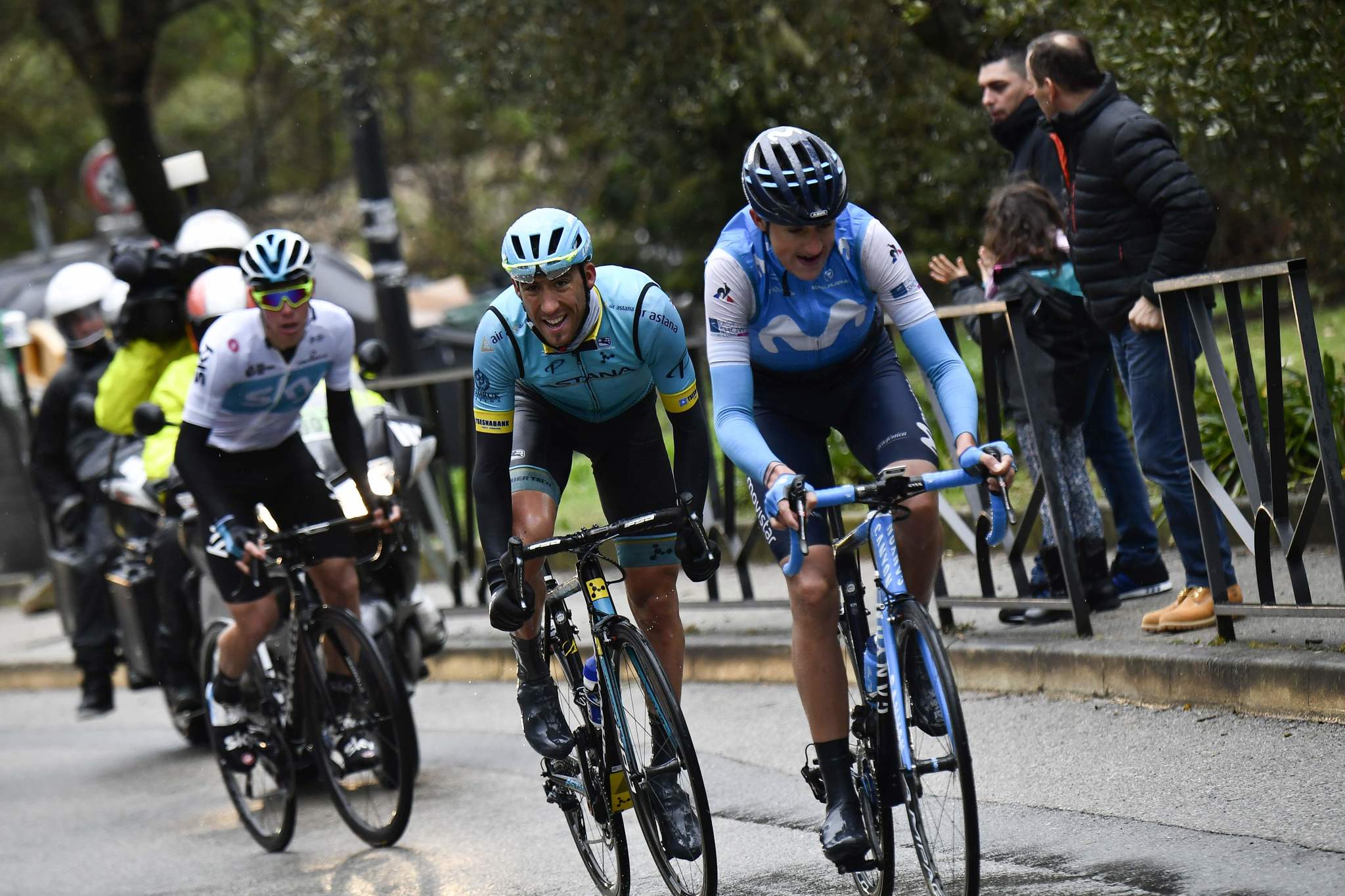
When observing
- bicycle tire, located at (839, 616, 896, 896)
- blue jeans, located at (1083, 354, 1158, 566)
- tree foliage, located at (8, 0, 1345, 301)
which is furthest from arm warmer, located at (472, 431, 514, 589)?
tree foliage, located at (8, 0, 1345, 301)

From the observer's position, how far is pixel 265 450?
7.29 meters

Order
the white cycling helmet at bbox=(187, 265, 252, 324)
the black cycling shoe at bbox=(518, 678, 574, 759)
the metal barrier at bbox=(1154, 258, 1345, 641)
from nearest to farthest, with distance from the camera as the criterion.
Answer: the black cycling shoe at bbox=(518, 678, 574, 759), the metal barrier at bbox=(1154, 258, 1345, 641), the white cycling helmet at bbox=(187, 265, 252, 324)

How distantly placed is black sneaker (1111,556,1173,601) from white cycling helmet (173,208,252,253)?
14.6 feet

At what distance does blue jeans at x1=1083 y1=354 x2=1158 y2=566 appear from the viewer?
752 centimetres

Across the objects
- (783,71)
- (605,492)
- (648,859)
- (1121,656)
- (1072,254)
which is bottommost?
(648,859)

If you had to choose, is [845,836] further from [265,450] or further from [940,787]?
[265,450]

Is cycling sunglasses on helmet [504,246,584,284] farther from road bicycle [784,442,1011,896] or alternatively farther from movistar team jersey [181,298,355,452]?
movistar team jersey [181,298,355,452]

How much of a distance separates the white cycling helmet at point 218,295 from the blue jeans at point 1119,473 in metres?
3.87

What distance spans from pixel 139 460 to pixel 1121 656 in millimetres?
5190

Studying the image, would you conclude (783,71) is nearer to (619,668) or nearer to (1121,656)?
(1121,656)

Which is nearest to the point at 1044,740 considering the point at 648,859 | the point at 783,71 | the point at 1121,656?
the point at 1121,656

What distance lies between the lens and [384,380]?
35.9 feet

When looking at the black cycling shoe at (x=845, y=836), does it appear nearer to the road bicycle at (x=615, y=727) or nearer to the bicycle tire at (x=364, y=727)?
A: the road bicycle at (x=615, y=727)

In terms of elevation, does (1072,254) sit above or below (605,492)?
above
